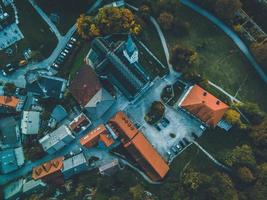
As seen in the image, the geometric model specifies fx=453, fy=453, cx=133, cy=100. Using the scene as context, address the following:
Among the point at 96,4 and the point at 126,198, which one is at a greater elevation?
the point at 96,4

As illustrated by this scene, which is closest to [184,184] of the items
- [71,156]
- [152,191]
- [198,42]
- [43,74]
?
[152,191]

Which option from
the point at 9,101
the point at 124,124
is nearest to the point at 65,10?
the point at 9,101

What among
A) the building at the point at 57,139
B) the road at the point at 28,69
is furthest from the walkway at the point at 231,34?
the building at the point at 57,139

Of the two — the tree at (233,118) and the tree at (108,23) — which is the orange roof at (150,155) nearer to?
the tree at (233,118)

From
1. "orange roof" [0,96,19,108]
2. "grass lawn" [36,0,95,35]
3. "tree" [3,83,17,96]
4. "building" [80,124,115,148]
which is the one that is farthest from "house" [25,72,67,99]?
"building" [80,124,115,148]

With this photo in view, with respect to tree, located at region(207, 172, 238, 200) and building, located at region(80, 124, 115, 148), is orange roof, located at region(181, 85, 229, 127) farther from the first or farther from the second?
building, located at region(80, 124, 115, 148)

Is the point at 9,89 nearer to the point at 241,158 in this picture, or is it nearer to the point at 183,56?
the point at 183,56

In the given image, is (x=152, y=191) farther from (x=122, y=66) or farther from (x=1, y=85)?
(x=1, y=85)

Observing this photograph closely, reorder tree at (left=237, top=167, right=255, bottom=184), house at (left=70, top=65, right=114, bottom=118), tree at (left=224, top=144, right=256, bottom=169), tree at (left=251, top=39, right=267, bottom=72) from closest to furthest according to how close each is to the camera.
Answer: tree at (left=237, top=167, right=255, bottom=184) → tree at (left=224, top=144, right=256, bottom=169) → house at (left=70, top=65, right=114, bottom=118) → tree at (left=251, top=39, right=267, bottom=72)
